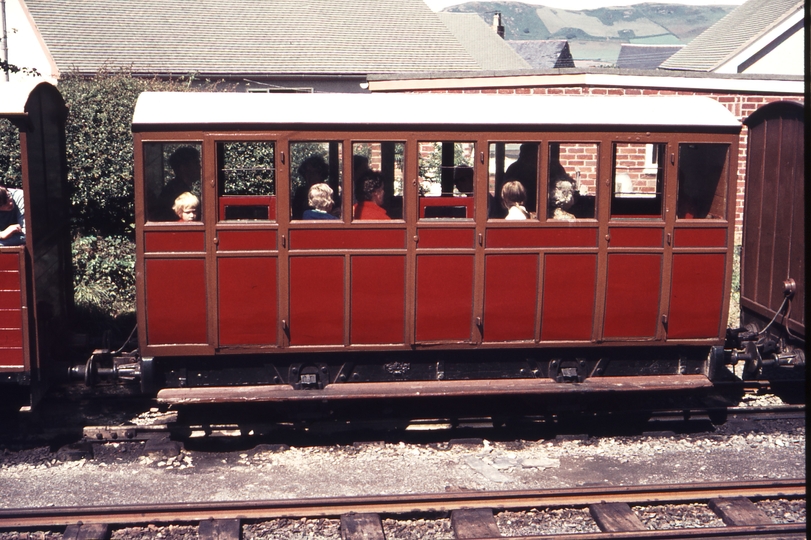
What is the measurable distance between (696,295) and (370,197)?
9.27ft

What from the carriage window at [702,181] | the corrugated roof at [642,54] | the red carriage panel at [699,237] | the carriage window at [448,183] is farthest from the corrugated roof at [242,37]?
the corrugated roof at [642,54]

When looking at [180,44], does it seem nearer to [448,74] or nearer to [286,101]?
[448,74]

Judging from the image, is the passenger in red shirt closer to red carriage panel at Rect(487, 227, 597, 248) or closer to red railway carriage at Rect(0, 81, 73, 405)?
red carriage panel at Rect(487, 227, 597, 248)

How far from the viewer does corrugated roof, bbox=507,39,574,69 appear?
1856 inches

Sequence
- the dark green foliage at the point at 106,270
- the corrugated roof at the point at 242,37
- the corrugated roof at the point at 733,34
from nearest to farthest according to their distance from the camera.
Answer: the dark green foliage at the point at 106,270 → the corrugated roof at the point at 242,37 → the corrugated roof at the point at 733,34

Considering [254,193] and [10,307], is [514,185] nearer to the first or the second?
[254,193]

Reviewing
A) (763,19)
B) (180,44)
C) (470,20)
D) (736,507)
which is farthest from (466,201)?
(470,20)

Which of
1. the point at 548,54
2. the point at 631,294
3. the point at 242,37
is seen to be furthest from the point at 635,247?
the point at 548,54

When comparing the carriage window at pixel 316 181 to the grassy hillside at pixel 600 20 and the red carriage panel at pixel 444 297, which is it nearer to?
the red carriage panel at pixel 444 297

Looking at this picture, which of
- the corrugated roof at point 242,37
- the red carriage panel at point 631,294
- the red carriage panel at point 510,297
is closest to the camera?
the red carriage panel at point 510,297

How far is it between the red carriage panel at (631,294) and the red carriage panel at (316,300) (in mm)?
2205

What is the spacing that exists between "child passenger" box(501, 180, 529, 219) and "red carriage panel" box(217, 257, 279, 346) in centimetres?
192

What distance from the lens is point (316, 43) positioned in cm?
2509

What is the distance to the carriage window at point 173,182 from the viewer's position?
6.14m
